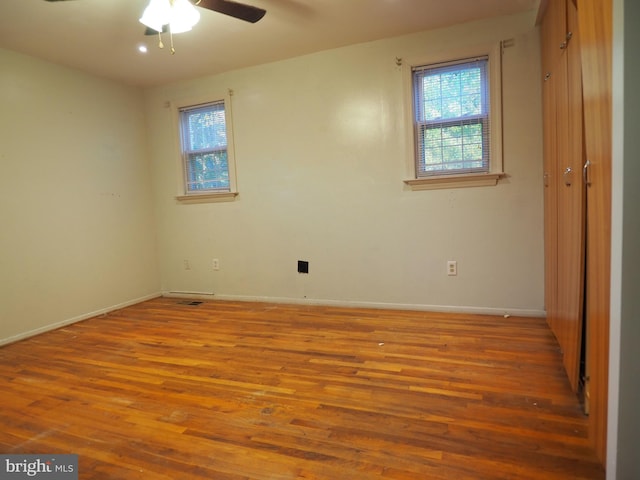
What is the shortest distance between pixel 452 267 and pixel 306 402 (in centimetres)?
186

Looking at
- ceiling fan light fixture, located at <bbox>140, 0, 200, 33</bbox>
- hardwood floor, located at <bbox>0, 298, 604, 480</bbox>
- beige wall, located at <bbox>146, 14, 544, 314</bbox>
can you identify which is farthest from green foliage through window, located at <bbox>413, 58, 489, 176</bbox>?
ceiling fan light fixture, located at <bbox>140, 0, 200, 33</bbox>

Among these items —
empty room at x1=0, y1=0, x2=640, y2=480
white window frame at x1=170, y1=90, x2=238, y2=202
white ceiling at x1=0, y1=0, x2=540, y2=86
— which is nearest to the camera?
empty room at x1=0, y1=0, x2=640, y2=480

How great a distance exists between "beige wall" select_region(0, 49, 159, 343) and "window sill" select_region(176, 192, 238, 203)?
0.51 m

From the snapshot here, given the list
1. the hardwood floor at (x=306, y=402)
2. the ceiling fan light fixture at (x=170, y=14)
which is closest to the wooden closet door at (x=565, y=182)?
the hardwood floor at (x=306, y=402)

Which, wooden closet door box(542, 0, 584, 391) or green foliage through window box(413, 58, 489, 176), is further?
green foliage through window box(413, 58, 489, 176)

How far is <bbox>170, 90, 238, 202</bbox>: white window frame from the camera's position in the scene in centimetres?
373

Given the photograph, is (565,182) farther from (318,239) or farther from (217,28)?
(217,28)

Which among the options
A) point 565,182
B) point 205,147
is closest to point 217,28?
point 205,147

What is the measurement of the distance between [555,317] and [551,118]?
1.20 metres

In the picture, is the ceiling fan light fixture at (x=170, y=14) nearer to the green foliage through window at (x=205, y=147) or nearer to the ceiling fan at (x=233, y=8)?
the ceiling fan at (x=233, y=8)

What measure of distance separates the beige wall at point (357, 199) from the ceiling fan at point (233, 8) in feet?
4.08

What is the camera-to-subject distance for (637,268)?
0.95m

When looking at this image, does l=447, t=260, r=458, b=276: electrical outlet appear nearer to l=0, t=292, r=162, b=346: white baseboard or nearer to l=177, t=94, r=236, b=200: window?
l=177, t=94, r=236, b=200: window

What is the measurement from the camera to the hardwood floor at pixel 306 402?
4.44 ft
